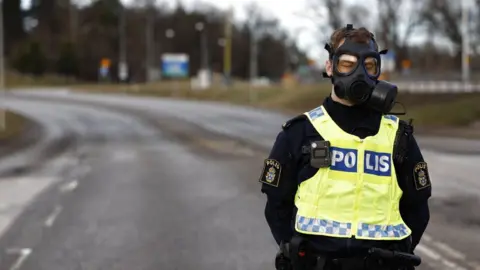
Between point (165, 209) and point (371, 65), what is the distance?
8201mm

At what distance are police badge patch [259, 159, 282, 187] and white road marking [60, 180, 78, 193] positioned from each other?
10747 mm

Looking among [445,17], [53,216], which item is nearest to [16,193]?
[53,216]

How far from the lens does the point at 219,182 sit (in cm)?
1460

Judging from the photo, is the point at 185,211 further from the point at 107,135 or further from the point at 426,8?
the point at 426,8

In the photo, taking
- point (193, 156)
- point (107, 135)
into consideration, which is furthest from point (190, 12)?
point (193, 156)

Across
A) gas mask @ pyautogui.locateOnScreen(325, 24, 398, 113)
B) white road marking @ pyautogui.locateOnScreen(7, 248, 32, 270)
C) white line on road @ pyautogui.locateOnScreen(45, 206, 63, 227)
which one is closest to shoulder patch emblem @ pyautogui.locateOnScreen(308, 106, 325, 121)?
gas mask @ pyautogui.locateOnScreen(325, 24, 398, 113)

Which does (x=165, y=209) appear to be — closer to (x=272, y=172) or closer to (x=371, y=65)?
(x=272, y=172)

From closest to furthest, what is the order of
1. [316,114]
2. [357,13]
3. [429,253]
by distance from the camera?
[316,114], [429,253], [357,13]

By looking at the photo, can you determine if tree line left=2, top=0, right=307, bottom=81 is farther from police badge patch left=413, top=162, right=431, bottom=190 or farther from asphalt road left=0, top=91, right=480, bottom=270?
police badge patch left=413, top=162, right=431, bottom=190

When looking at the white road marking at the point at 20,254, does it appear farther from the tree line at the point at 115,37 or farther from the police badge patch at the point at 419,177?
A: the tree line at the point at 115,37

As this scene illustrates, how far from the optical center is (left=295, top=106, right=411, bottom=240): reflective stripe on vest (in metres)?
3.15

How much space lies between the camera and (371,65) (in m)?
3.20

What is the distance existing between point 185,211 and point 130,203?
50.1 inches

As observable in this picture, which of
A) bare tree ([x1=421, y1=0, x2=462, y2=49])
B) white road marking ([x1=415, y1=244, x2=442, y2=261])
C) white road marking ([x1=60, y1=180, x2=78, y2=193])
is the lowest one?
white road marking ([x1=60, y1=180, x2=78, y2=193])
